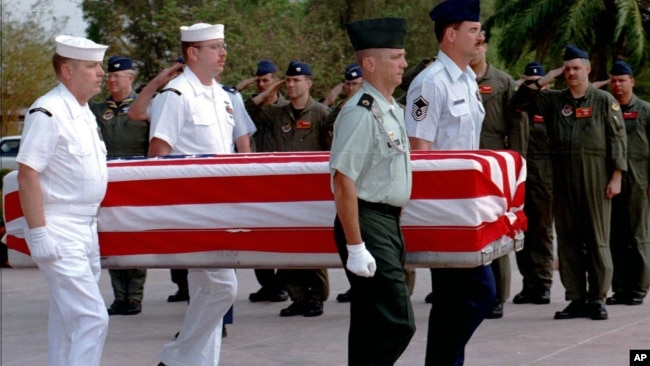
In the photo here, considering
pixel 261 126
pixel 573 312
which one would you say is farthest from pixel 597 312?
pixel 261 126

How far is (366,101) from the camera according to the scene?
5.02m

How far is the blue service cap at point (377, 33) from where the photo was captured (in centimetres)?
513

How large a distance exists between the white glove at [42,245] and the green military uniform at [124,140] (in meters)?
3.91

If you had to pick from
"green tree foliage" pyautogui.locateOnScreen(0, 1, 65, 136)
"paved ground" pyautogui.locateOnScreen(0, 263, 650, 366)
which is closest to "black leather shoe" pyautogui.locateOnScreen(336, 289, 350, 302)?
"paved ground" pyautogui.locateOnScreen(0, 263, 650, 366)

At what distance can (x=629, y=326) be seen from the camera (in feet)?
25.7

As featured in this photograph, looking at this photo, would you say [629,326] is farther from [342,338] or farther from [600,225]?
[342,338]

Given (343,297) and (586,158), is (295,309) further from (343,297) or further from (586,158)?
(586,158)

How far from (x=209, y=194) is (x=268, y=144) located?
161 inches

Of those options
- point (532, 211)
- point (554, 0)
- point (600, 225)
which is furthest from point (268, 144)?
point (554, 0)

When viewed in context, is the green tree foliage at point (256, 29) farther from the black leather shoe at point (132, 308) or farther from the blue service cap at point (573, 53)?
the blue service cap at point (573, 53)

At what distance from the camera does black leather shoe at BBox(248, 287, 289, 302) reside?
32.4 ft

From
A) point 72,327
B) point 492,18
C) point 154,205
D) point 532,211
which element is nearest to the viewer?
point 72,327

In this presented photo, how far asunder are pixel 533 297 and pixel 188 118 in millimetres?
3636

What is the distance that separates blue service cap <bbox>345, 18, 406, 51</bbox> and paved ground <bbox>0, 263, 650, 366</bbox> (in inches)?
86.7
